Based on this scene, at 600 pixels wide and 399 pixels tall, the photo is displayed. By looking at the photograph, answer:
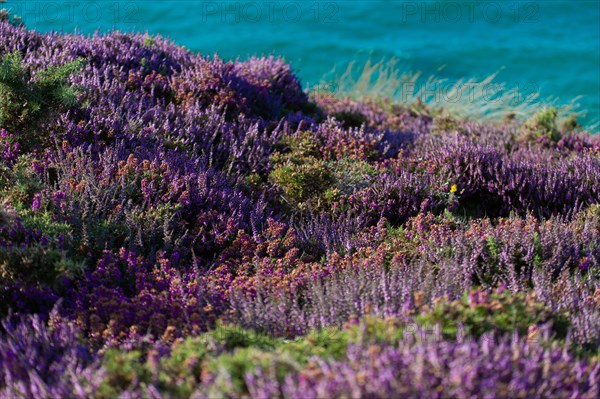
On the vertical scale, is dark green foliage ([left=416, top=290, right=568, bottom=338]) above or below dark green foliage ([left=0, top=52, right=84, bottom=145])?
below

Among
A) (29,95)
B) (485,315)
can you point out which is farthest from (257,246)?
(29,95)

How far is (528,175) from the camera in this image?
6.02 meters

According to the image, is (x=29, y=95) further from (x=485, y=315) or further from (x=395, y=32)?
(x=395, y=32)

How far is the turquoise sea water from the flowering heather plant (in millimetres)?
6620

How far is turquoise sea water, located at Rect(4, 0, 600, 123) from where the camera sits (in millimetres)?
13688

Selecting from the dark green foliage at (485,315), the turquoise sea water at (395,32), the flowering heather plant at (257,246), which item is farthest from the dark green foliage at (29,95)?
the turquoise sea water at (395,32)

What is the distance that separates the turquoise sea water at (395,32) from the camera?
13.7 m

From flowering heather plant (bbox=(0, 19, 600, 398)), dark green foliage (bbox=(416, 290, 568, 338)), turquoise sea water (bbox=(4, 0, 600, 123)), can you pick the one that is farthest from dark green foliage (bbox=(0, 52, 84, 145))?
turquoise sea water (bbox=(4, 0, 600, 123))

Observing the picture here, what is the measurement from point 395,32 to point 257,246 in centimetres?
1204

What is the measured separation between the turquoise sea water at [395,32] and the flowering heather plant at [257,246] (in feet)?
21.7

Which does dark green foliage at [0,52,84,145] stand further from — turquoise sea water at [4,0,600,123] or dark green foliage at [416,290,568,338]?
turquoise sea water at [4,0,600,123]

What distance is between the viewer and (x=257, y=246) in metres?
4.47

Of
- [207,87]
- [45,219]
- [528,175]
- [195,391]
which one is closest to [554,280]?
[528,175]

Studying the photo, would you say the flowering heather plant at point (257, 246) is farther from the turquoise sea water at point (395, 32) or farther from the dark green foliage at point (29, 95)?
the turquoise sea water at point (395, 32)
